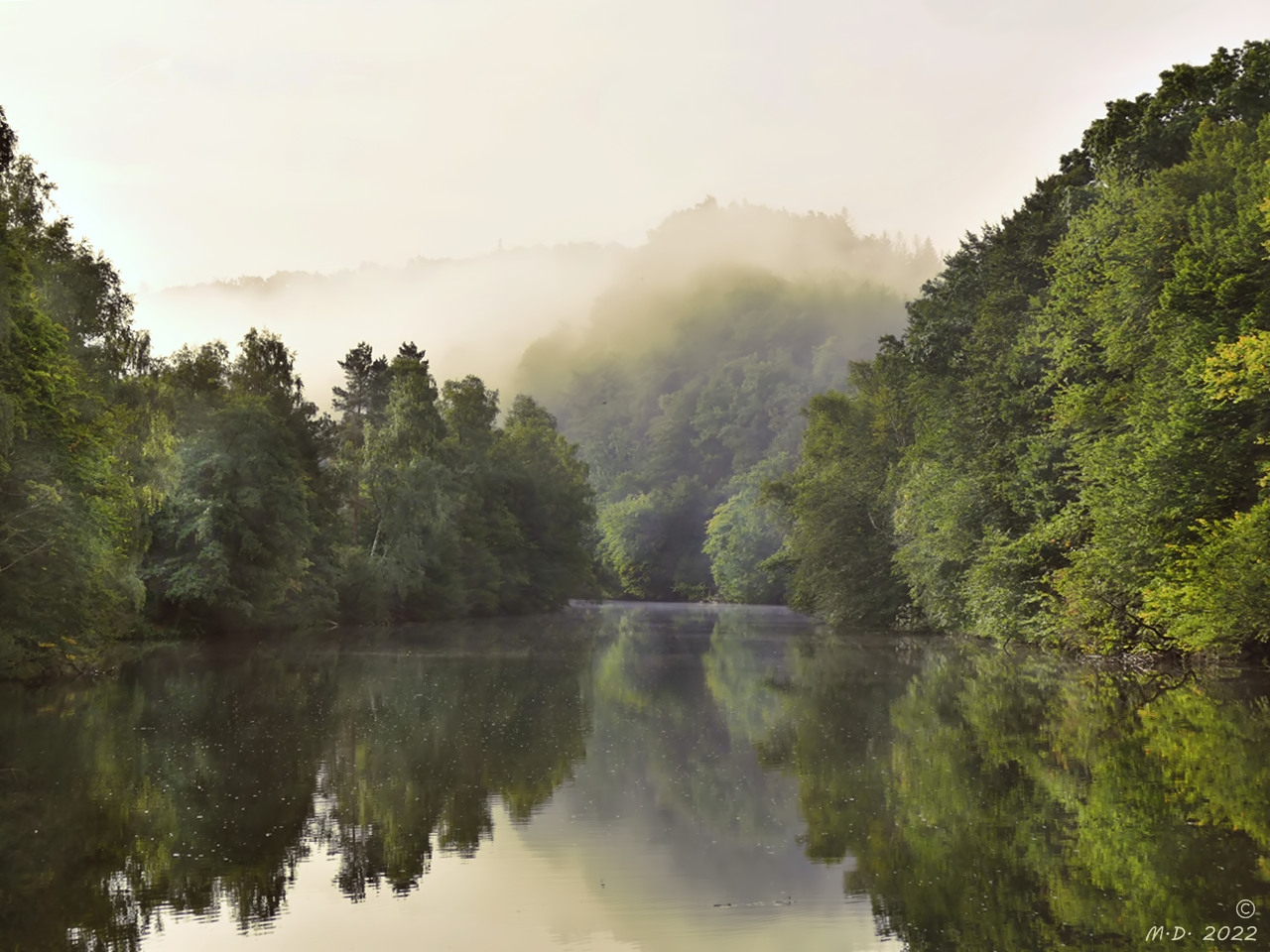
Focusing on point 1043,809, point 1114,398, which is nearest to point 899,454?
point 1114,398

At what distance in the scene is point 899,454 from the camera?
60688 millimetres

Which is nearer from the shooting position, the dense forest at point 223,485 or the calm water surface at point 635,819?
the calm water surface at point 635,819

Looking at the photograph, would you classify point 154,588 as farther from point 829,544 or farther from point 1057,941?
point 1057,941

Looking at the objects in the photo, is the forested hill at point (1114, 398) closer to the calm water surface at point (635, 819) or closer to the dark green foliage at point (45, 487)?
the calm water surface at point (635, 819)

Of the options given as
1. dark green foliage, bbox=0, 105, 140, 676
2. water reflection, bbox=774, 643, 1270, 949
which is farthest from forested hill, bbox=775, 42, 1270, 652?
dark green foliage, bbox=0, 105, 140, 676

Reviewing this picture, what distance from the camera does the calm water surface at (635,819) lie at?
356 inches

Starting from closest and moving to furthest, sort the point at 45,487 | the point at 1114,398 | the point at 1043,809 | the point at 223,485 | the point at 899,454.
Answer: the point at 1043,809
the point at 45,487
the point at 1114,398
the point at 223,485
the point at 899,454

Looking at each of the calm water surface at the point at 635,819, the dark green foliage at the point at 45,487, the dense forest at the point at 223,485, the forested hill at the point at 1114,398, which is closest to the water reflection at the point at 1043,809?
the calm water surface at the point at 635,819

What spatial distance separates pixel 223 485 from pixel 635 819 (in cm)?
3996

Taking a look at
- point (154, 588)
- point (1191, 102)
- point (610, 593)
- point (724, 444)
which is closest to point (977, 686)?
point (1191, 102)

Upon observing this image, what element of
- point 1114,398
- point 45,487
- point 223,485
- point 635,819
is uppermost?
point 1114,398

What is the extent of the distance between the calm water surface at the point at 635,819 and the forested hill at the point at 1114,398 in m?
4.32

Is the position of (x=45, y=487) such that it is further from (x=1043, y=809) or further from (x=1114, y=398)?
(x=1114, y=398)

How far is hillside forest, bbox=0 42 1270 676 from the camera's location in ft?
86.2
